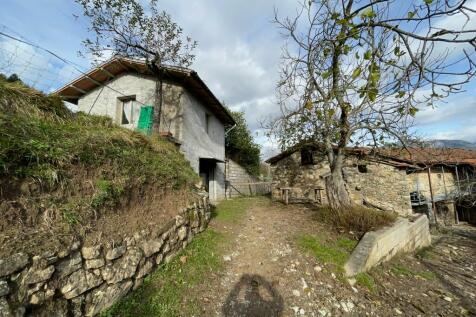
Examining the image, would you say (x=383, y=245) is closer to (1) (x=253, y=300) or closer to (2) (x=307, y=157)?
(1) (x=253, y=300)

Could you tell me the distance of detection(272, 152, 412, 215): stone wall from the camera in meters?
12.1

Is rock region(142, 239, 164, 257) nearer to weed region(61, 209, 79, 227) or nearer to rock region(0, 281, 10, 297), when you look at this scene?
weed region(61, 209, 79, 227)

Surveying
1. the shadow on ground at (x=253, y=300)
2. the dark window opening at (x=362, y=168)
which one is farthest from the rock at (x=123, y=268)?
the dark window opening at (x=362, y=168)

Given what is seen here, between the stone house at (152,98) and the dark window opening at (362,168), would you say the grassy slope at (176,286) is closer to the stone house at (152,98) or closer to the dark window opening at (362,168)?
the stone house at (152,98)

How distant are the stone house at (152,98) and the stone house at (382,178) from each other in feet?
17.0

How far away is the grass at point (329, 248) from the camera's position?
16.0 ft

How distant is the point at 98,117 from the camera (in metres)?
5.71

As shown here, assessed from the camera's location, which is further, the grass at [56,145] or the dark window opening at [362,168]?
the dark window opening at [362,168]

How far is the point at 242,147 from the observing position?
744 inches

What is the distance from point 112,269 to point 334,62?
6.69 metres

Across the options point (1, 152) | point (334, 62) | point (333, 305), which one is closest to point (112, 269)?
point (1, 152)

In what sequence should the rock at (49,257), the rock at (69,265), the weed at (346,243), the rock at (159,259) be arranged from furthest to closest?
the weed at (346,243) < the rock at (159,259) < the rock at (69,265) < the rock at (49,257)

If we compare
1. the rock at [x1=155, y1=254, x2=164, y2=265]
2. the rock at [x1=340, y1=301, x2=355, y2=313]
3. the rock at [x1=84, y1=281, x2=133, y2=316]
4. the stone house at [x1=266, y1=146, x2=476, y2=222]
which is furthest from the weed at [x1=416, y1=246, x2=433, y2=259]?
the rock at [x1=84, y1=281, x2=133, y2=316]

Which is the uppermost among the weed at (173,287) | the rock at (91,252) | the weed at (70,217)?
the weed at (70,217)
